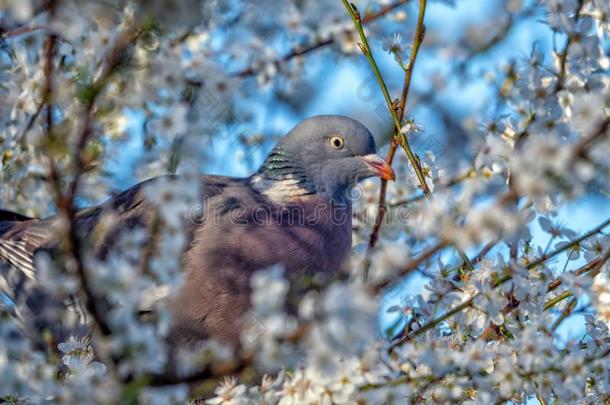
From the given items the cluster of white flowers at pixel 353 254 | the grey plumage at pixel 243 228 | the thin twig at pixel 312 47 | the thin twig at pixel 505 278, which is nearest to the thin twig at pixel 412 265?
the cluster of white flowers at pixel 353 254

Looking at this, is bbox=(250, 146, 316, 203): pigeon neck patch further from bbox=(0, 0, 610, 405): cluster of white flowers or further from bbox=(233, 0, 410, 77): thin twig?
bbox=(233, 0, 410, 77): thin twig

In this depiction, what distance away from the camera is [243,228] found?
4.08 meters

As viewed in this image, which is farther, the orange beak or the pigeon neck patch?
the pigeon neck patch

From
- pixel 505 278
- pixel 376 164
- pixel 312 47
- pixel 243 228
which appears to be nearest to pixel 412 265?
pixel 505 278

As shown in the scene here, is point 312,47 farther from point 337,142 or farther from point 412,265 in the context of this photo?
point 412,265

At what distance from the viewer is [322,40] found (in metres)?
A: 5.64

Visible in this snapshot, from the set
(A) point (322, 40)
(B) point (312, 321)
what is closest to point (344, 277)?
(B) point (312, 321)

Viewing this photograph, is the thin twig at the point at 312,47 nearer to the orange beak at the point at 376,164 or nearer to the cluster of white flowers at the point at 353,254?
the cluster of white flowers at the point at 353,254

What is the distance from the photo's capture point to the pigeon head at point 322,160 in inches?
Result: 182

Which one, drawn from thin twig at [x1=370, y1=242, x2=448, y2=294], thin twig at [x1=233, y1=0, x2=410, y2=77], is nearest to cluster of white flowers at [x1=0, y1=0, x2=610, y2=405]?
thin twig at [x1=370, y1=242, x2=448, y2=294]

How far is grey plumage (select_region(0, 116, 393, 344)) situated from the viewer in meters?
3.88

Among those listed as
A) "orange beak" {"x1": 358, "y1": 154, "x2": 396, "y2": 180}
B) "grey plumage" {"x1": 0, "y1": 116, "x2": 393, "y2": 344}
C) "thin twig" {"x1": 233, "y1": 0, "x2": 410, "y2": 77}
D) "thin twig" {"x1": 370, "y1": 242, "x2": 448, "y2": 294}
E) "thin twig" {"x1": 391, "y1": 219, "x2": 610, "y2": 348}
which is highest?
"thin twig" {"x1": 233, "y1": 0, "x2": 410, "y2": 77}

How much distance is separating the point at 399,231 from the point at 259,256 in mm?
955

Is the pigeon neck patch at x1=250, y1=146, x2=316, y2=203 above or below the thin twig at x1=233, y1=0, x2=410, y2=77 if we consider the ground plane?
below
